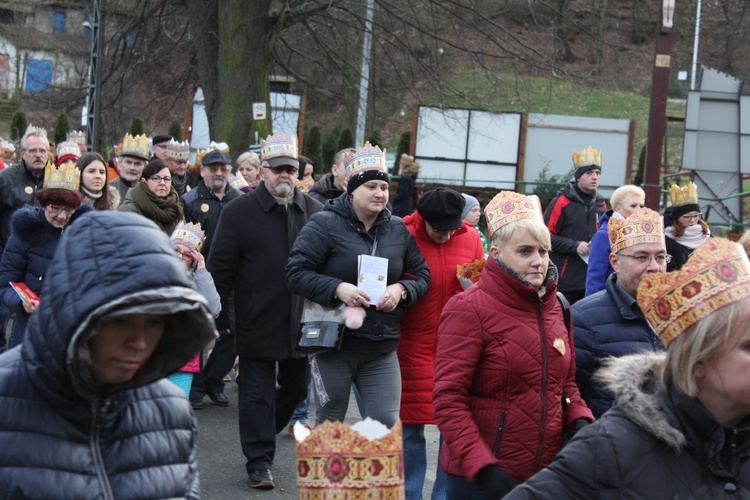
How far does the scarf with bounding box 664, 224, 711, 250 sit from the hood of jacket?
23.7 ft

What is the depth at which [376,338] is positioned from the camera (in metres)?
5.91

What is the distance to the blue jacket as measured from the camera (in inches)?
172

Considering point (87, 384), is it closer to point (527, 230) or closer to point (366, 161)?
point (527, 230)

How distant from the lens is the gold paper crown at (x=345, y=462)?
2.66 metres

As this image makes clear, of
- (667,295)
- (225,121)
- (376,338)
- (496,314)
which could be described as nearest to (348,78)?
(225,121)

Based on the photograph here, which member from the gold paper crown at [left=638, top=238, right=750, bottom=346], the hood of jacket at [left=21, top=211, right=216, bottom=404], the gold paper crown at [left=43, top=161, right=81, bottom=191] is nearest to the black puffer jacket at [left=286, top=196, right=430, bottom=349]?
the gold paper crown at [left=43, top=161, right=81, bottom=191]

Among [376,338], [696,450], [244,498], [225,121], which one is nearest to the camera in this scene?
[696,450]

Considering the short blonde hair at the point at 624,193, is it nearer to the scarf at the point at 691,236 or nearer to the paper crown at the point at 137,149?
the scarf at the point at 691,236

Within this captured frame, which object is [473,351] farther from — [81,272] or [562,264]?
[562,264]

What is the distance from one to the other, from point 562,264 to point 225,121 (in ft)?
28.7

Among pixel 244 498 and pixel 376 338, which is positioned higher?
pixel 376 338

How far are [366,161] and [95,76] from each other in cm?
1192

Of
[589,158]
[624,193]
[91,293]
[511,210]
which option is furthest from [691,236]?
[91,293]

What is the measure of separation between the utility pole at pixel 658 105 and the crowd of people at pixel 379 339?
152 inches
